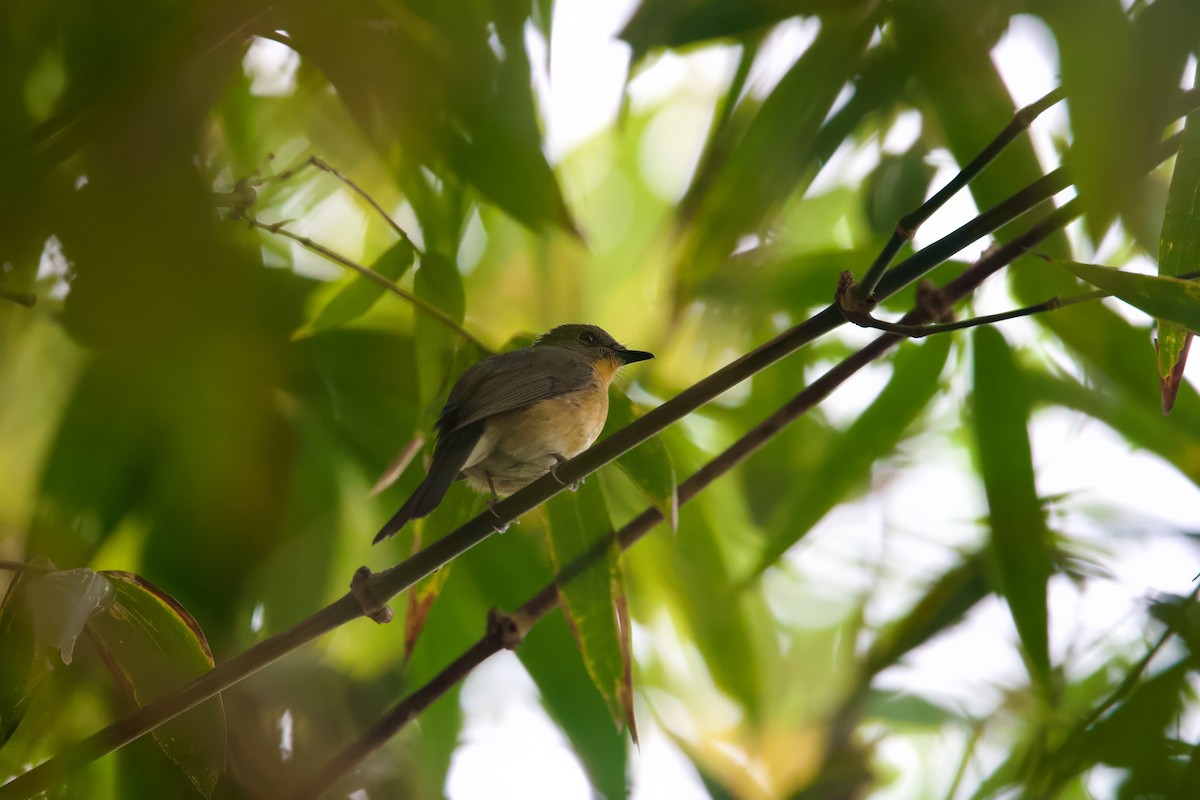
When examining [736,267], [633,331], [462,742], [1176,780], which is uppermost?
[633,331]

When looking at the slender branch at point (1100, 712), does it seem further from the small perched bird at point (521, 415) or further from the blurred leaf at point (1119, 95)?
the small perched bird at point (521, 415)

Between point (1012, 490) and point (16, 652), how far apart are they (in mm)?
1733

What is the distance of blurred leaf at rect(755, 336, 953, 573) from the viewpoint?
2279 millimetres

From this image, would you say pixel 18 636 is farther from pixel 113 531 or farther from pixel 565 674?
pixel 565 674

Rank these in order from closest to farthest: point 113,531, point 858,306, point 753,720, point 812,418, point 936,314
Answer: point 858,306
point 936,314
point 113,531
point 753,720
point 812,418

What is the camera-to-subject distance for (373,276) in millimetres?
1642

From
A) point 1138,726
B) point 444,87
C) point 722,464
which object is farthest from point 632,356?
point 1138,726

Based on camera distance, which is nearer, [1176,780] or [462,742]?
[1176,780]

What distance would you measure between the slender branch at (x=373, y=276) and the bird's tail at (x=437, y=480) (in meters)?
0.21

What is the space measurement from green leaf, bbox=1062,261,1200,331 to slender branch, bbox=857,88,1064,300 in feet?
0.69

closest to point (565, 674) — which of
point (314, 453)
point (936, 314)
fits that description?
point (314, 453)

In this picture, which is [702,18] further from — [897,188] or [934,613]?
[934,613]

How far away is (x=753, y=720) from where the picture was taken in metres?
2.39

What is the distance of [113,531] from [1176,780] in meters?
1.80
